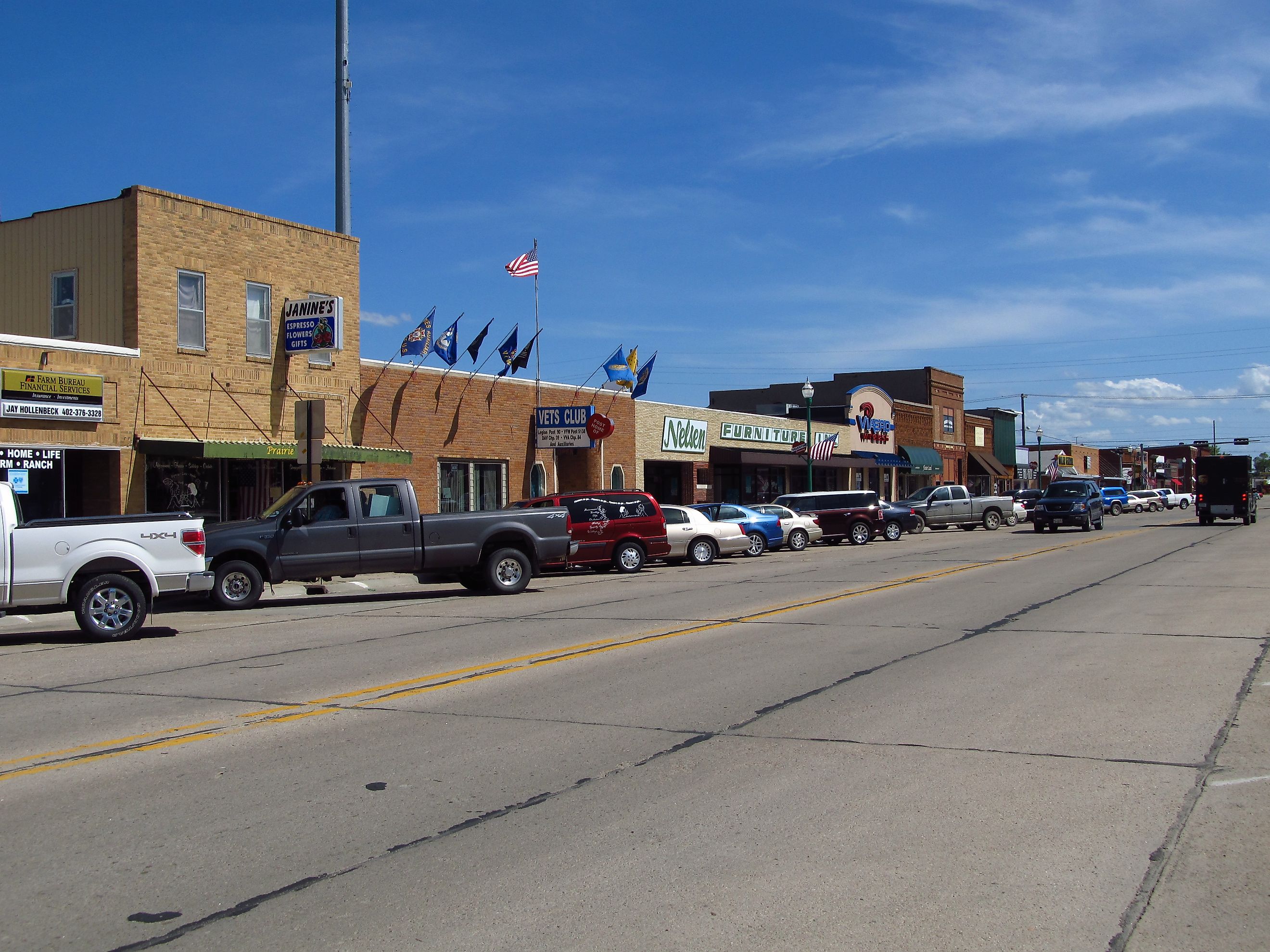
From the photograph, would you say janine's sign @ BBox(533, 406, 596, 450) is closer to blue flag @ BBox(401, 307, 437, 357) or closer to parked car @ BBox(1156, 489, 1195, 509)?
blue flag @ BBox(401, 307, 437, 357)

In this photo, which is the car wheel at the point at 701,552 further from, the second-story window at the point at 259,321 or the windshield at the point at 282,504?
the windshield at the point at 282,504

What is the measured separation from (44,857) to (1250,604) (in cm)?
1603

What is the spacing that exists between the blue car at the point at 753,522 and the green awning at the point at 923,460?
32439mm

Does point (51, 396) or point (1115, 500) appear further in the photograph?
point (1115, 500)

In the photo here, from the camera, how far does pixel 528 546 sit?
19.6m

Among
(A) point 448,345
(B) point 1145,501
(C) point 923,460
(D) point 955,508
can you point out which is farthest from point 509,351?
(B) point 1145,501

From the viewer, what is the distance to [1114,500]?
65562 millimetres

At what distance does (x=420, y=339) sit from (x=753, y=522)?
10.5 meters

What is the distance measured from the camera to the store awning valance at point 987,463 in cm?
7594

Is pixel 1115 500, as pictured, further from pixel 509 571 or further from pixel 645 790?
pixel 645 790

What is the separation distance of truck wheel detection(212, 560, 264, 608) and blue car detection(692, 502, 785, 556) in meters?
15.0

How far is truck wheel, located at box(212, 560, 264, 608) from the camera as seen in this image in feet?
57.3

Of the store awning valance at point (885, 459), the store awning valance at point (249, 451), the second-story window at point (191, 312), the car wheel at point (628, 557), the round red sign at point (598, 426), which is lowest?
the car wheel at point (628, 557)

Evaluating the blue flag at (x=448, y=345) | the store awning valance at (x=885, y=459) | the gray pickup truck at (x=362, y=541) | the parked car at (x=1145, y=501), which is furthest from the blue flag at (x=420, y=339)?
the parked car at (x=1145, y=501)
